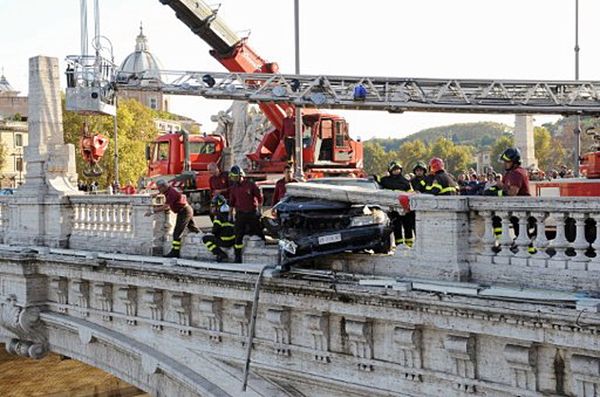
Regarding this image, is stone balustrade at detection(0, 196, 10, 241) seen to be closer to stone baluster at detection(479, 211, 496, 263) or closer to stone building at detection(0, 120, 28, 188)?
stone baluster at detection(479, 211, 496, 263)

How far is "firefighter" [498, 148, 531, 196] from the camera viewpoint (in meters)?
8.09

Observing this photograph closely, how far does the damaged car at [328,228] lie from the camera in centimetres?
Result: 813

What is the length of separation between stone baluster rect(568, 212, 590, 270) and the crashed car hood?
2.51 meters

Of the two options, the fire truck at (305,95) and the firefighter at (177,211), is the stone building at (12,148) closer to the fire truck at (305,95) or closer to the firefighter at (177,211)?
the fire truck at (305,95)

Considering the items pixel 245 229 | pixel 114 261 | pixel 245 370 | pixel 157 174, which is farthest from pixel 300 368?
→ pixel 157 174

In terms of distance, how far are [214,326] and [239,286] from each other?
3.11 feet

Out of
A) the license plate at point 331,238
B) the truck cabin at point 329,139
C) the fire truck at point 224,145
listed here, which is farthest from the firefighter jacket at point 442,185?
the truck cabin at point 329,139

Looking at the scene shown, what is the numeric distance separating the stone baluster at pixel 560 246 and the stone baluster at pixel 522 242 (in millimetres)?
262

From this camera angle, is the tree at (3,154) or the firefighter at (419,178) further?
the tree at (3,154)

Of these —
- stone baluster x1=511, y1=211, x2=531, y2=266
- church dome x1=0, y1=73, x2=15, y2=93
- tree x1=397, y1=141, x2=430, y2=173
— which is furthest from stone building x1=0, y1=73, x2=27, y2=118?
stone baluster x1=511, y1=211, x2=531, y2=266

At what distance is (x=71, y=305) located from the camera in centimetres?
1170

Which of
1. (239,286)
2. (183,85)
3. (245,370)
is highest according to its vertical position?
(183,85)

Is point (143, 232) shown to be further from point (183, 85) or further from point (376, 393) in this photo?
point (183, 85)

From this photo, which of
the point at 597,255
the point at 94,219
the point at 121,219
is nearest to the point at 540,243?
the point at 597,255
